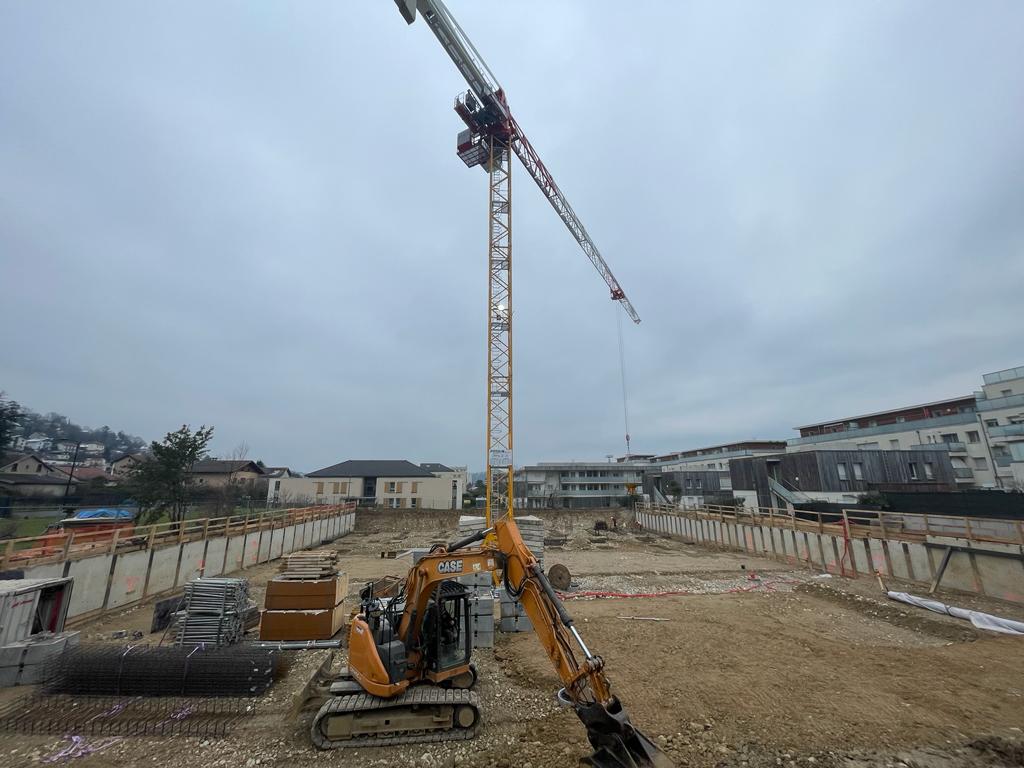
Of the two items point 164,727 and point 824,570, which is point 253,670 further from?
point 824,570

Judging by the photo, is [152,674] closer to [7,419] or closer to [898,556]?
[898,556]

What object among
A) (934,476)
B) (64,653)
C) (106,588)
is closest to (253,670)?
(64,653)

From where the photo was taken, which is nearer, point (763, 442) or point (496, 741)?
point (496, 741)

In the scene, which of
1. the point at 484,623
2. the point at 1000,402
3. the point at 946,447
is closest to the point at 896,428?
the point at 946,447

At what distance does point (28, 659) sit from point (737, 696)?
46.8 feet

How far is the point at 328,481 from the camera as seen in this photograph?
203 ft

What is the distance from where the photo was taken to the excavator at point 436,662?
566 cm

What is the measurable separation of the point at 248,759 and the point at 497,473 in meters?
26.4

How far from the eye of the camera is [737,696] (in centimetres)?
810

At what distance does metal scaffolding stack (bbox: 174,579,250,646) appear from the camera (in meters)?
11.0

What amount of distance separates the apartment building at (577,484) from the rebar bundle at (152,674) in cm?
6272

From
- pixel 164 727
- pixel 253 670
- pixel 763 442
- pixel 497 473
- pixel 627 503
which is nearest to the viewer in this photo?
pixel 164 727

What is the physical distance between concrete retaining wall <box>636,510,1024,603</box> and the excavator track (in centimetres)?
1841

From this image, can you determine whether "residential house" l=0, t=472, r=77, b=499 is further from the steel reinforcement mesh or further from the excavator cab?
the excavator cab
